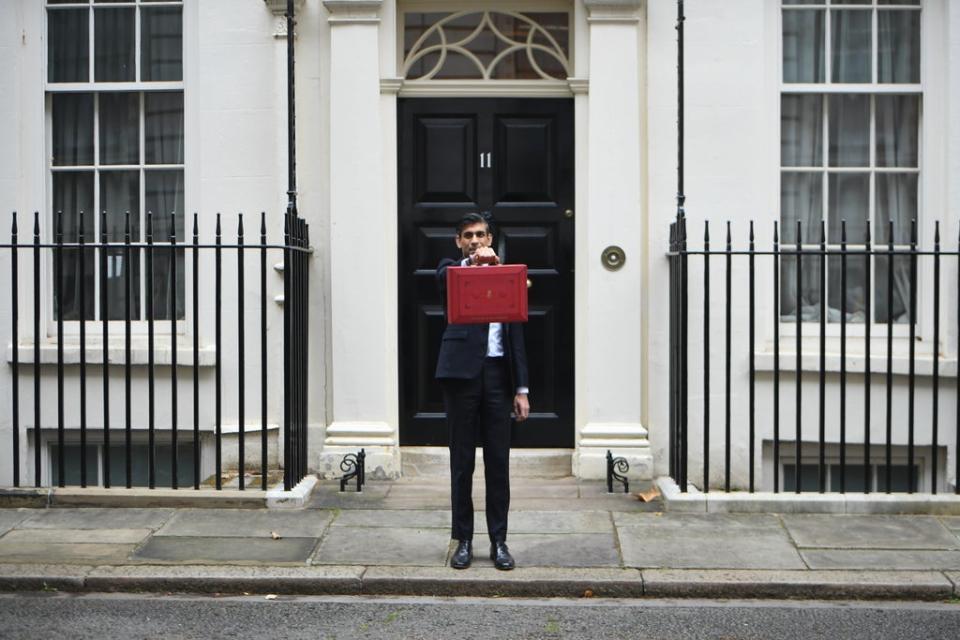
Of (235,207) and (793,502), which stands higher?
(235,207)

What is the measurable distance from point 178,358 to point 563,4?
370 centimetres

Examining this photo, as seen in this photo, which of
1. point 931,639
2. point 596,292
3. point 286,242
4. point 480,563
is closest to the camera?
point 931,639

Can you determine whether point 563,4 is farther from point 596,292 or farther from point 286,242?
point 286,242

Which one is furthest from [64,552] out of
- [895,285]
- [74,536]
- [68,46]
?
[895,285]

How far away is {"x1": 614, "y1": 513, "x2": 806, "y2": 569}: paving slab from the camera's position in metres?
6.32

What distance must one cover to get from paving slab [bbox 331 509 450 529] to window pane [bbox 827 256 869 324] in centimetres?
314

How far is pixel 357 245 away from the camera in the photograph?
8.21 m

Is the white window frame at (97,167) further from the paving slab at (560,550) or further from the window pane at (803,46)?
the window pane at (803,46)

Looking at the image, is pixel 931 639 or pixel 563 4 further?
pixel 563 4

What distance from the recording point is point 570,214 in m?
8.39

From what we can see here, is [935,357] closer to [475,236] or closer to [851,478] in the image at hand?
[851,478]

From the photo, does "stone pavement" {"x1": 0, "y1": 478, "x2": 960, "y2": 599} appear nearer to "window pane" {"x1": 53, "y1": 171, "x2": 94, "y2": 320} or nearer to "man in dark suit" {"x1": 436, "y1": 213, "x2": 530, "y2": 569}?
"man in dark suit" {"x1": 436, "y1": 213, "x2": 530, "y2": 569}

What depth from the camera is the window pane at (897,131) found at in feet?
27.4

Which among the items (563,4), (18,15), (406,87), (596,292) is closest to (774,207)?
(596,292)
